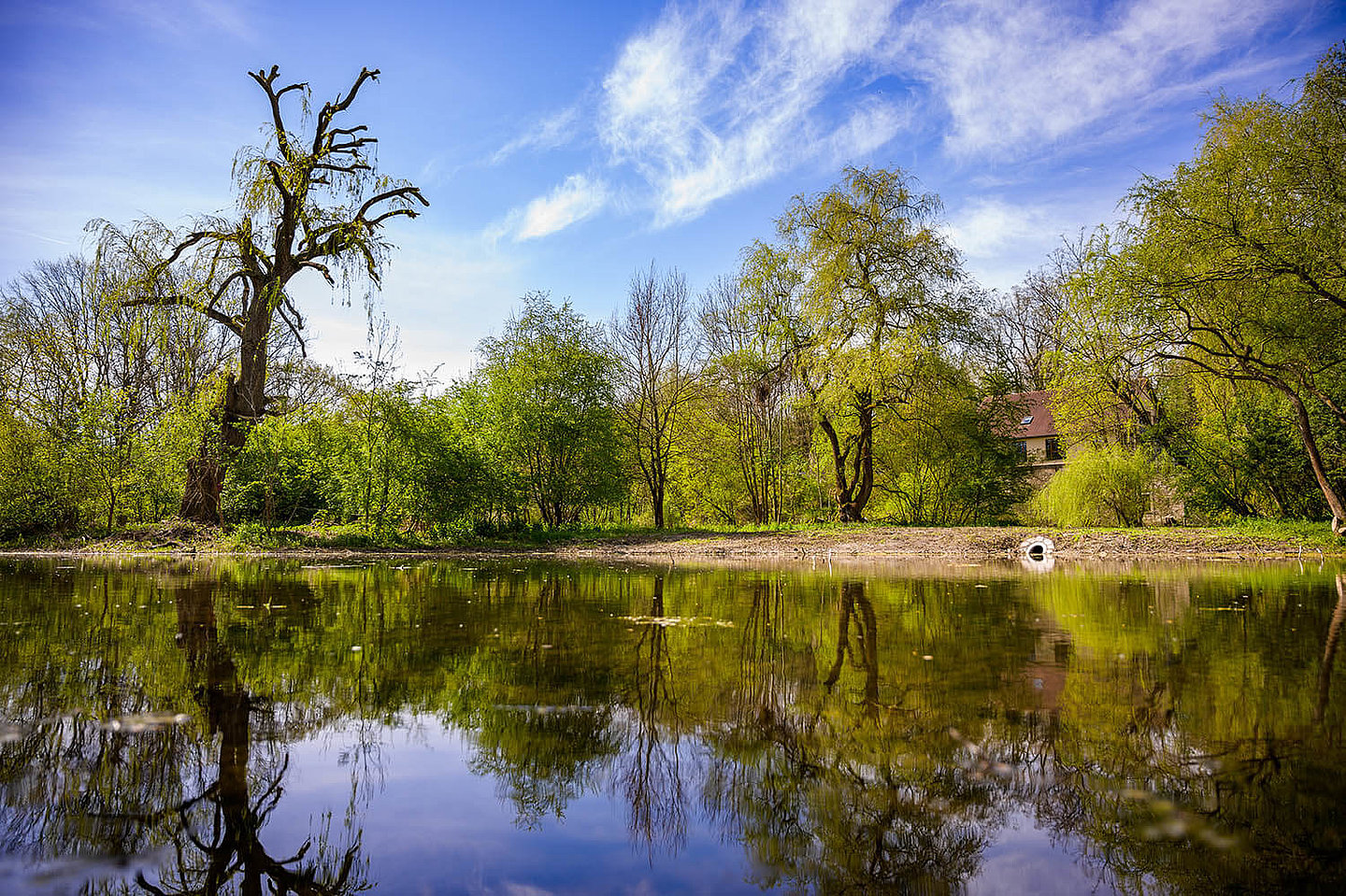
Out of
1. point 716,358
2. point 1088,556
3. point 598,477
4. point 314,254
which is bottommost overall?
point 1088,556

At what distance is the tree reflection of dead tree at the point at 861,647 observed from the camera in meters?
3.94

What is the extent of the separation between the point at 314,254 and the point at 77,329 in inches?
614

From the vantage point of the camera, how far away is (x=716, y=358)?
25031 millimetres

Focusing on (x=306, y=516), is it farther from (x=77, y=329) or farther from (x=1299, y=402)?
(x=1299, y=402)

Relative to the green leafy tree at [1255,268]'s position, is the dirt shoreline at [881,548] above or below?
below

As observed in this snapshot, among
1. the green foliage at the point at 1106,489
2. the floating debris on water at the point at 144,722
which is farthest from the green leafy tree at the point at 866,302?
the floating debris on water at the point at 144,722

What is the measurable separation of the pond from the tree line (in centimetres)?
1154

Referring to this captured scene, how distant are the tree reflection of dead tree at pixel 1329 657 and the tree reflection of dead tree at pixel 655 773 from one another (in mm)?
3077

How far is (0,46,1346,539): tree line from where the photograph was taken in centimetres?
1505

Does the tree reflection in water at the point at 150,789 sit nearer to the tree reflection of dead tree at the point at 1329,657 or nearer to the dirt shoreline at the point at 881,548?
the tree reflection of dead tree at the point at 1329,657

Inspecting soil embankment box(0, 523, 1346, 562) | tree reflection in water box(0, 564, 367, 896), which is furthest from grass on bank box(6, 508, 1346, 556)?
tree reflection in water box(0, 564, 367, 896)

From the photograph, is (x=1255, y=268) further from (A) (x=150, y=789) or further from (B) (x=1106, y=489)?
(A) (x=150, y=789)

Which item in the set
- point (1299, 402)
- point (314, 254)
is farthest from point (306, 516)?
point (1299, 402)

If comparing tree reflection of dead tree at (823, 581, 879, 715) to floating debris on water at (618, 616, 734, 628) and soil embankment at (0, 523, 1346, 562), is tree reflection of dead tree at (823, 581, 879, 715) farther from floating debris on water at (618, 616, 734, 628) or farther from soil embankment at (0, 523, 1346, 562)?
soil embankment at (0, 523, 1346, 562)
